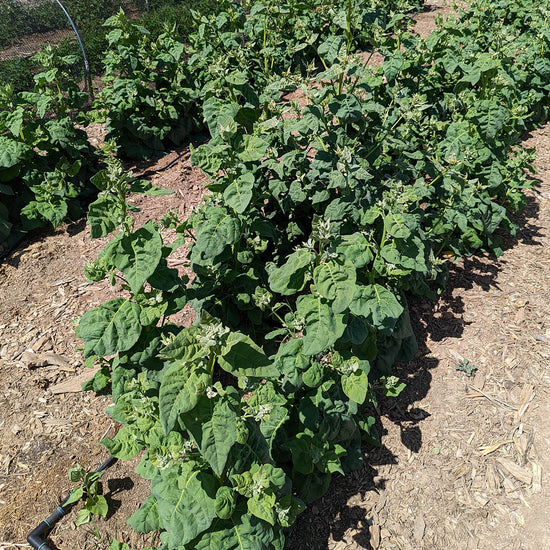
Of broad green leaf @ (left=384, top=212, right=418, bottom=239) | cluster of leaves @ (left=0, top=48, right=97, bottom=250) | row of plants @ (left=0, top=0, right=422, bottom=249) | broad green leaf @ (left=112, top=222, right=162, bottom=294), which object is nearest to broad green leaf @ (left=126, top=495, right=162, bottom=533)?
broad green leaf @ (left=112, top=222, right=162, bottom=294)

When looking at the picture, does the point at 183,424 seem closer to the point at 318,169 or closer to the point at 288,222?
the point at 318,169

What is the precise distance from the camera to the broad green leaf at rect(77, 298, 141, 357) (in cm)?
285

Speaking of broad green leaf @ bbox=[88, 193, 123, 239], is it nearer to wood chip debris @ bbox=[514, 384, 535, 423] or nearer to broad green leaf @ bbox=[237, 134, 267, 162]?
broad green leaf @ bbox=[237, 134, 267, 162]

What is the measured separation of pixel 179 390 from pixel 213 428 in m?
0.26

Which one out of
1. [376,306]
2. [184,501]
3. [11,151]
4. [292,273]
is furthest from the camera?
[11,151]

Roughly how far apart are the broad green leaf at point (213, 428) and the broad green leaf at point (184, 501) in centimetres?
29

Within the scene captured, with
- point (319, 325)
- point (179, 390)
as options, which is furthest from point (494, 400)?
point (179, 390)

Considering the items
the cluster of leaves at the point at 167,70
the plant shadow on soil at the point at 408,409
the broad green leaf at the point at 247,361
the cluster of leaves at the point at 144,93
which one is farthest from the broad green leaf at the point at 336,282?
the cluster of leaves at the point at 144,93

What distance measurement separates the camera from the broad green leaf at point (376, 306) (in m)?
3.14

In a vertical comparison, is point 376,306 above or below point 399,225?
below

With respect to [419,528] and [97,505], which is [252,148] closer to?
[97,505]

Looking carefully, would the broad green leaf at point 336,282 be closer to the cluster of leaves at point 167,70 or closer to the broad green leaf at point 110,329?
the broad green leaf at point 110,329

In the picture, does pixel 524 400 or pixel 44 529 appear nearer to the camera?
pixel 44 529

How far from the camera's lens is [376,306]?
3215mm
